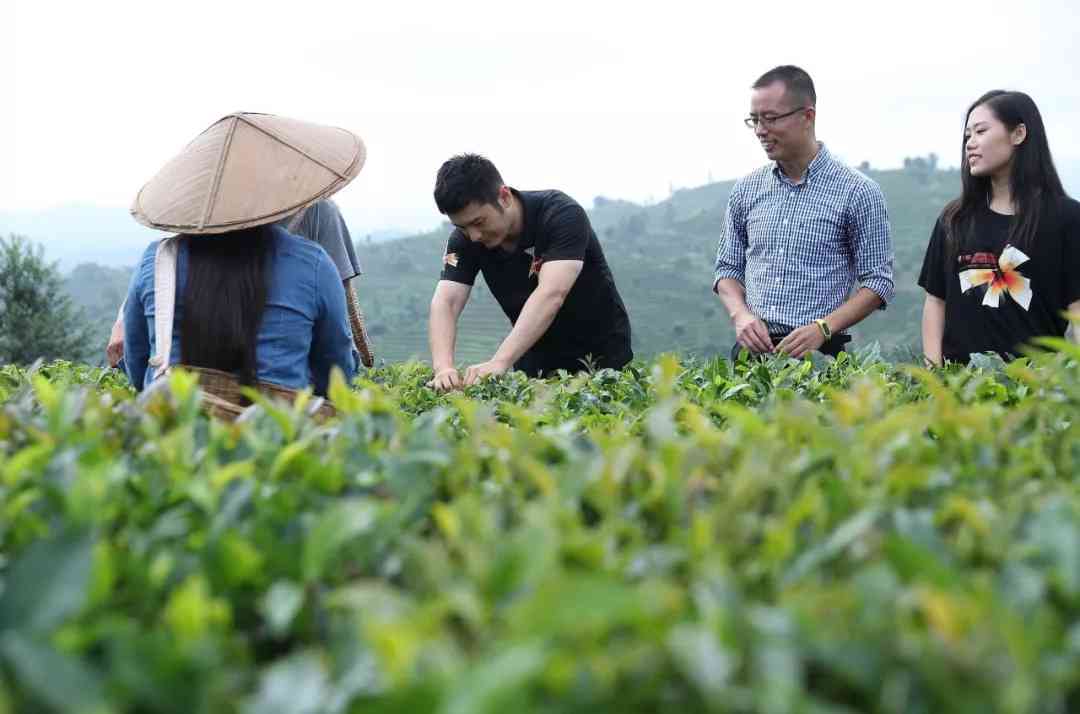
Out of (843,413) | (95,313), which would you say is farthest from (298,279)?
(95,313)

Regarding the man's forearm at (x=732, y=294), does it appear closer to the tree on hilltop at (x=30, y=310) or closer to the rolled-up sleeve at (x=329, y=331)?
the rolled-up sleeve at (x=329, y=331)

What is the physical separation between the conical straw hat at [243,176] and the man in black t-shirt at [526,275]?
1113 millimetres

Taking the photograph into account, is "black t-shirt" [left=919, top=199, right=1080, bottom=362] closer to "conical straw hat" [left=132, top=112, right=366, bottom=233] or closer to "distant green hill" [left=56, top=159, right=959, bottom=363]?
"conical straw hat" [left=132, top=112, right=366, bottom=233]

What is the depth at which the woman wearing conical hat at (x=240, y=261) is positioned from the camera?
367cm

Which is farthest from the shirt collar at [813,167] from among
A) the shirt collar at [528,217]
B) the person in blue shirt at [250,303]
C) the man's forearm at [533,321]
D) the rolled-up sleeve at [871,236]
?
the person in blue shirt at [250,303]

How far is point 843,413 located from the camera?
1818 millimetres

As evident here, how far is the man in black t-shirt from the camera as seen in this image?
5.13 metres

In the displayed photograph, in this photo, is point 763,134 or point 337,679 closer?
point 337,679

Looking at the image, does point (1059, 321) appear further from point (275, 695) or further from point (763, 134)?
point (275, 695)

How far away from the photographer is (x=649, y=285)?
194ft

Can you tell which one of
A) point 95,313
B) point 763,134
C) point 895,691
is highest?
point 763,134

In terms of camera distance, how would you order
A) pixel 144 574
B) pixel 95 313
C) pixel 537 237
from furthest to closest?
1. pixel 95 313
2. pixel 537 237
3. pixel 144 574

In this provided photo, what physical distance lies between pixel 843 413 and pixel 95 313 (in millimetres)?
63423

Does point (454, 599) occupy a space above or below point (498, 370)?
above
